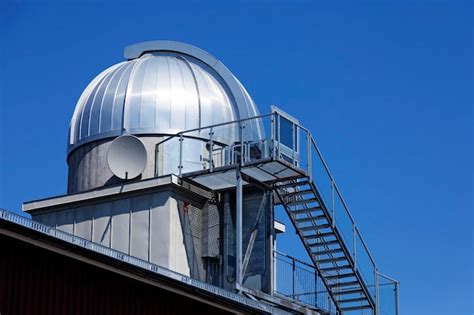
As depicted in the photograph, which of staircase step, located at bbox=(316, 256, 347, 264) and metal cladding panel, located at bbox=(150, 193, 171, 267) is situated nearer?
metal cladding panel, located at bbox=(150, 193, 171, 267)

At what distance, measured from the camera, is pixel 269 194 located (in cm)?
2889

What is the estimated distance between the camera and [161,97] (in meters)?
30.0

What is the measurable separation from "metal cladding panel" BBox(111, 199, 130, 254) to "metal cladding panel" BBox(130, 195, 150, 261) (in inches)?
7.1

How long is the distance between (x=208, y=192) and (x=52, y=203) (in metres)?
4.77

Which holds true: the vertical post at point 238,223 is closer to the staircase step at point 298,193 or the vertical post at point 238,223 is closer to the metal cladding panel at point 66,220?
the staircase step at point 298,193

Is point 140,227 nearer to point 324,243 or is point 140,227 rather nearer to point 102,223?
point 102,223

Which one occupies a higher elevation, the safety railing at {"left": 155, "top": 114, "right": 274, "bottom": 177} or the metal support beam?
the safety railing at {"left": 155, "top": 114, "right": 274, "bottom": 177}

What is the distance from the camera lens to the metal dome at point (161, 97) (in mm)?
29938

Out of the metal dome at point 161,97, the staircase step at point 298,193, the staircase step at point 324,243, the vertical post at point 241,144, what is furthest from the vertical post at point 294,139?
the staircase step at point 324,243

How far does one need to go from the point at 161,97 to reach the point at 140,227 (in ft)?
14.2

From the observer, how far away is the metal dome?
1179 inches

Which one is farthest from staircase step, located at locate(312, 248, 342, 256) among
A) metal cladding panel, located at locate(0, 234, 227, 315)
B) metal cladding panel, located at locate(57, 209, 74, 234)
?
metal cladding panel, located at locate(0, 234, 227, 315)

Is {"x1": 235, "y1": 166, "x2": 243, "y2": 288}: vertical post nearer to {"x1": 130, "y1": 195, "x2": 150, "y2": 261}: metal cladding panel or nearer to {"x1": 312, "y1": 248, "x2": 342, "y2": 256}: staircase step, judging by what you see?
{"x1": 130, "y1": 195, "x2": 150, "y2": 261}: metal cladding panel

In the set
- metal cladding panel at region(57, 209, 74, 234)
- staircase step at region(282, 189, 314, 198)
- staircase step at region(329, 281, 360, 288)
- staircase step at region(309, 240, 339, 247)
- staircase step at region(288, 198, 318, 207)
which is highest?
staircase step at region(282, 189, 314, 198)
